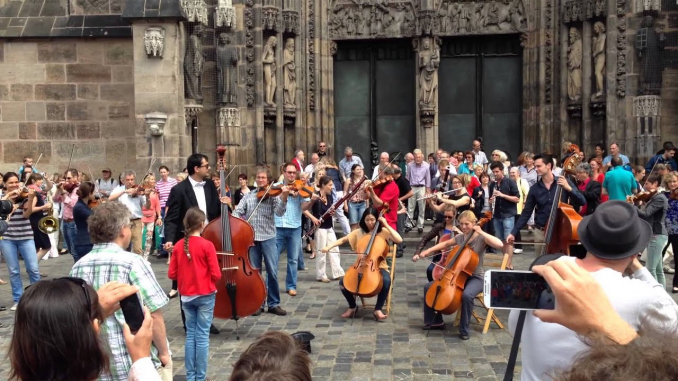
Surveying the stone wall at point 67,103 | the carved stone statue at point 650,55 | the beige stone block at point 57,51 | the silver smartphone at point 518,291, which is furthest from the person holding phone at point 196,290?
the carved stone statue at point 650,55

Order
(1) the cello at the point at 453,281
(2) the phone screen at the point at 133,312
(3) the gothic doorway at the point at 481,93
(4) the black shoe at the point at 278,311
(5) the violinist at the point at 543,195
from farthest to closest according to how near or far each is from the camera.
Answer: (3) the gothic doorway at the point at 481,93 < (5) the violinist at the point at 543,195 < (4) the black shoe at the point at 278,311 < (1) the cello at the point at 453,281 < (2) the phone screen at the point at 133,312

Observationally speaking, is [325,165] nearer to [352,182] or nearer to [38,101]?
Result: [352,182]

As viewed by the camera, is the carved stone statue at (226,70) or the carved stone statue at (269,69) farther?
the carved stone statue at (269,69)

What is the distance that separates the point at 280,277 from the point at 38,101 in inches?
318

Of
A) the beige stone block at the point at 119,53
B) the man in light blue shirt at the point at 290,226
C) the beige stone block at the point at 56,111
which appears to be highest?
the beige stone block at the point at 119,53

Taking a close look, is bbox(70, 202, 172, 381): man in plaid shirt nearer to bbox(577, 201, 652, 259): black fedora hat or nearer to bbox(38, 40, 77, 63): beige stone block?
bbox(577, 201, 652, 259): black fedora hat

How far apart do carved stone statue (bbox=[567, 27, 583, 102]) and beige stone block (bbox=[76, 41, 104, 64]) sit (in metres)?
9.94

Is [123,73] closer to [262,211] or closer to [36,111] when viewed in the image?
[36,111]

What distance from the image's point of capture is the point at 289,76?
60.3 feet

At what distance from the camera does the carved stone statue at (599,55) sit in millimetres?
16844

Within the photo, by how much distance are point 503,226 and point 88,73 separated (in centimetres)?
934

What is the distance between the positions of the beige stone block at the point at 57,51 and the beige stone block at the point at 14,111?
1.09 metres

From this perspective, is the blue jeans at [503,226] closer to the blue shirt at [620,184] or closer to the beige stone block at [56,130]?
the blue shirt at [620,184]

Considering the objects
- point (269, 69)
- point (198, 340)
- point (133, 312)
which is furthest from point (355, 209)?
point (133, 312)
